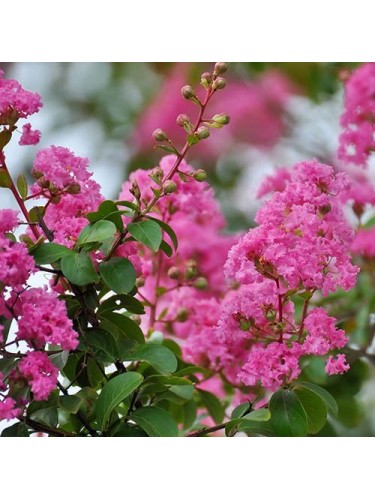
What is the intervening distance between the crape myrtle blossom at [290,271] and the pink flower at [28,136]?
22 cm

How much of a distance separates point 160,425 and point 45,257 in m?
0.18

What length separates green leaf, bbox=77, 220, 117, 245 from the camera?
811 millimetres

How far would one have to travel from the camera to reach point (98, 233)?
0.82m

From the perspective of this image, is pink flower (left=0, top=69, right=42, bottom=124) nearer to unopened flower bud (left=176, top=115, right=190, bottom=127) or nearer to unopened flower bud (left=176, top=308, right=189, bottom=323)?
unopened flower bud (left=176, top=115, right=190, bottom=127)

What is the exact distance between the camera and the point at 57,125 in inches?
84.5

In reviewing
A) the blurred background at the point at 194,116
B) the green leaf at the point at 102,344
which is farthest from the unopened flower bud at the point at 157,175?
the blurred background at the point at 194,116

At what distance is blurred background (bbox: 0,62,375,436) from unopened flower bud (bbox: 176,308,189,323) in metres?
0.46

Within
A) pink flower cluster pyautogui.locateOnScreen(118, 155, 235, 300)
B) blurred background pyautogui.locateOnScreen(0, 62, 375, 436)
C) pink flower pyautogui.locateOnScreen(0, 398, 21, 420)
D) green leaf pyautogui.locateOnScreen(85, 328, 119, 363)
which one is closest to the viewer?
pink flower pyautogui.locateOnScreen(0, 398, 21, 420)

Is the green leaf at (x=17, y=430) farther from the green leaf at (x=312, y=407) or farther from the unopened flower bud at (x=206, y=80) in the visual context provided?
the unopened flower bud at (x=206, y=80)

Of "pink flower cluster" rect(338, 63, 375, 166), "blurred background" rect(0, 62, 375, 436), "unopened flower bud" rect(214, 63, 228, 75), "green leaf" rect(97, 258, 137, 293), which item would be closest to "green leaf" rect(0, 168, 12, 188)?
"green leaf" rect(97, 258, 137, 293)

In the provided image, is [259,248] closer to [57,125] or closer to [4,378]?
[4,378]

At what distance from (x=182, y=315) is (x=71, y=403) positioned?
0.34 meters
